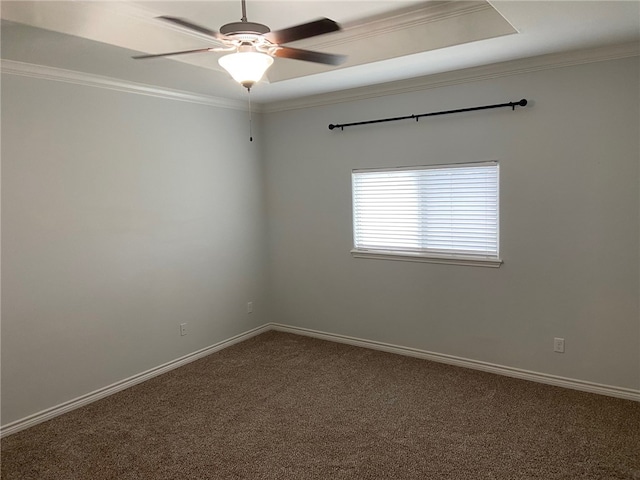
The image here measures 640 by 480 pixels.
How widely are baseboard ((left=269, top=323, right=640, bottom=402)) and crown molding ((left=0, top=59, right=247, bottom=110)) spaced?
2.44 meters

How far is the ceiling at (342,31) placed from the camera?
2621mm

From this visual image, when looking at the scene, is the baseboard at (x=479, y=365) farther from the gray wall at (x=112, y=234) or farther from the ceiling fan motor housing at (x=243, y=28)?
the ceiling fan motor housing at (x=243, y=28)

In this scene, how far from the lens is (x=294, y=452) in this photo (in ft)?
9.78

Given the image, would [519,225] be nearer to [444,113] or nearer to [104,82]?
[444,113]

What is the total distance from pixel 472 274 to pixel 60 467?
10.5ft

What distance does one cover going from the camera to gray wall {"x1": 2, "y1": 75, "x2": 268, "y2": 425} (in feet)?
10.9

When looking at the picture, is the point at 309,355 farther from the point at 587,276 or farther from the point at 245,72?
the point at 245,72

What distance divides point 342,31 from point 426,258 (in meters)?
2.08

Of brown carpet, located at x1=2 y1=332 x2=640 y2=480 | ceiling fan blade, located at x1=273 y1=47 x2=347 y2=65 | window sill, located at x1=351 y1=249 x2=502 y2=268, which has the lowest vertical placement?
brown carpet, located at x1=2 y1=332 x2=640 y2=480

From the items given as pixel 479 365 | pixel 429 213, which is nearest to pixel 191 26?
pixel 429 213

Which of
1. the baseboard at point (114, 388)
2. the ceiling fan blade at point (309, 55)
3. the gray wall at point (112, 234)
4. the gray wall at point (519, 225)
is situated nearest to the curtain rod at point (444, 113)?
the gray wall at point (519, 225)

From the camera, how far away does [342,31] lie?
3.03m

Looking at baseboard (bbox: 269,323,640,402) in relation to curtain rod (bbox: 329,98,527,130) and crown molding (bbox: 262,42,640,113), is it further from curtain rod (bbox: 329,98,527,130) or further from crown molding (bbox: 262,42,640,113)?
crown molding (bbox: 262,42,640,113)

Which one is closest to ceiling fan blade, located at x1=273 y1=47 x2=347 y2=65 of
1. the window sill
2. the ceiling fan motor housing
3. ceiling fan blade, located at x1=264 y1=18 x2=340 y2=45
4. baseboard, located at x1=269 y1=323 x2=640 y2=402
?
ceiling fan blade, located at x1=264 y1=18 x2=340 y2=45
